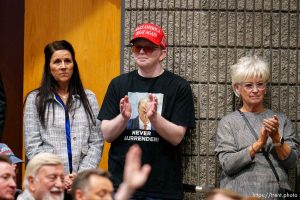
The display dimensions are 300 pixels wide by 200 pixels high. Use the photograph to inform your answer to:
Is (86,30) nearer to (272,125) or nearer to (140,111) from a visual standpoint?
(140,111)

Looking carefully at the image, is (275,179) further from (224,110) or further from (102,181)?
(102,181)

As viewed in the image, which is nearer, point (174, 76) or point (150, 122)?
point (150, 122)

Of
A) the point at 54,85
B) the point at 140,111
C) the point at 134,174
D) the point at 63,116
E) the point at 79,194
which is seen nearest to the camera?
the point at 134,174

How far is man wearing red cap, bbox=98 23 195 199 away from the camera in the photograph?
6070 mm

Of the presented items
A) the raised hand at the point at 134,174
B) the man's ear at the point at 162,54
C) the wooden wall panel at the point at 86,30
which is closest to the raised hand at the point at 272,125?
the man's ear at the point at 162,54

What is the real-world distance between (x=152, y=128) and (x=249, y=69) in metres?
0.89

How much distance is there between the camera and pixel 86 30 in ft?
22.7

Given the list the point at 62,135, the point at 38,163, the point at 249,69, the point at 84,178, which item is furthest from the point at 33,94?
the point at 84,178

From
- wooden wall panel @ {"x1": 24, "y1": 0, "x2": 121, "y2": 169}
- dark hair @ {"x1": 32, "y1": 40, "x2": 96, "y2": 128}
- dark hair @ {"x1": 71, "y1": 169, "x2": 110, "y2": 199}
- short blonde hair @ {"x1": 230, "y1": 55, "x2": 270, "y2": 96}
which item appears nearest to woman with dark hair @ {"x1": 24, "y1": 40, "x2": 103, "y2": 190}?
dark hair @ {"x1": 32, "y1": 40, "x2": 96, "y2": 128}

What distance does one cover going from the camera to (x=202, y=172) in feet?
21.9

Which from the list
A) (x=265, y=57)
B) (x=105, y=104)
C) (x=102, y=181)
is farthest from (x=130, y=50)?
(x=102, y=181)

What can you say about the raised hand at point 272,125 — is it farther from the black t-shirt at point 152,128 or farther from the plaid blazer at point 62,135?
the plaid blazer at point 62,135

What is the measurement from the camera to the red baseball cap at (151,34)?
6.22 meters

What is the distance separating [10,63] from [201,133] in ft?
5.79
